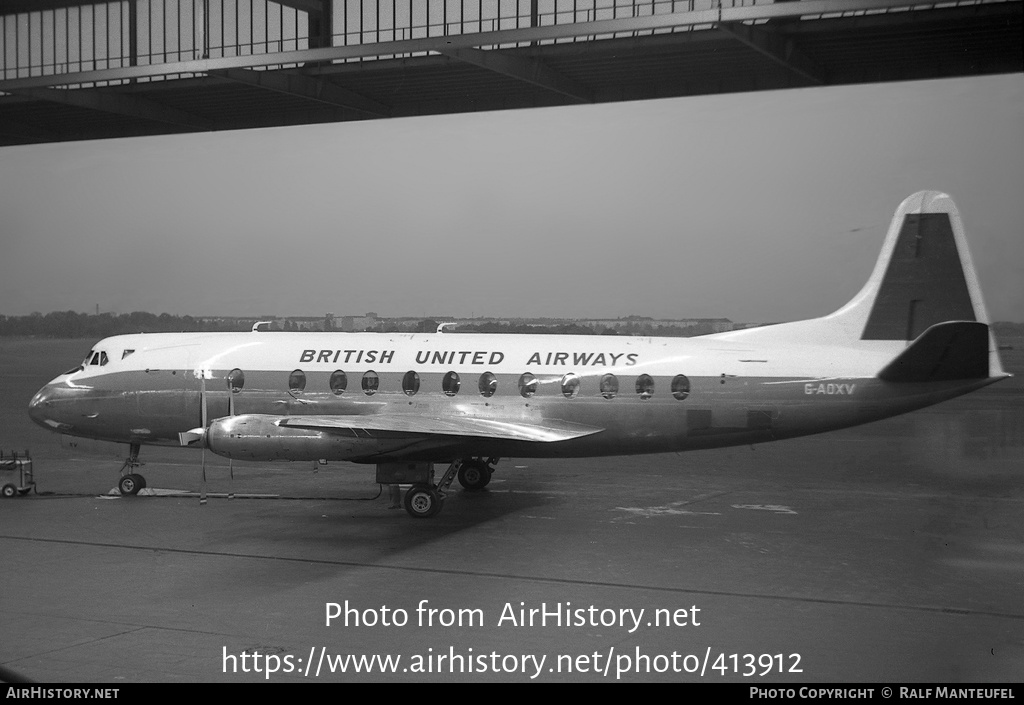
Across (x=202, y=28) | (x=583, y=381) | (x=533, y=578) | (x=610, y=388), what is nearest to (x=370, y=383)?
(x=583, y=381)

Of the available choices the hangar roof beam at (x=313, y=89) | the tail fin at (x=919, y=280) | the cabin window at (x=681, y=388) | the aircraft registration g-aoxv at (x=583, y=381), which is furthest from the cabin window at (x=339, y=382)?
the tail fin at (x=919, y=280)

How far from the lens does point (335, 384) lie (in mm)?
18047

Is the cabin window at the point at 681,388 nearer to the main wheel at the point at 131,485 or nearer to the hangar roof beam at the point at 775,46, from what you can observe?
the hangar roof beam at the point at 775,46

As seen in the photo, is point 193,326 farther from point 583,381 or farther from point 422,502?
point 583,381

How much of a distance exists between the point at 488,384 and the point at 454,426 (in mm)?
1928

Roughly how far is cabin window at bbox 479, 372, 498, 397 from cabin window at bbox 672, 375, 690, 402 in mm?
3363

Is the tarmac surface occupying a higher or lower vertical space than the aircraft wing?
lower

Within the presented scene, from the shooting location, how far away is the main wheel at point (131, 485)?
19.3 meters

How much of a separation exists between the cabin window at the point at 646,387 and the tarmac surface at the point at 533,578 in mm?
2210

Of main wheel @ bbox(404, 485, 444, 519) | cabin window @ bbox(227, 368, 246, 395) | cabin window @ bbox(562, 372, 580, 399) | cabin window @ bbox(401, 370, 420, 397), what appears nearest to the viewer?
main wheel @ bbox(404, 485, 444, 519)

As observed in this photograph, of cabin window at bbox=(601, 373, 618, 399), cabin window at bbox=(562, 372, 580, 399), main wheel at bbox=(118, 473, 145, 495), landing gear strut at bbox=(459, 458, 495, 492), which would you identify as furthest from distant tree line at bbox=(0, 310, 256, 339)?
cabin window at bbox=(601, 373, 618, 399)

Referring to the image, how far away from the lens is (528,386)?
17578 millimetres

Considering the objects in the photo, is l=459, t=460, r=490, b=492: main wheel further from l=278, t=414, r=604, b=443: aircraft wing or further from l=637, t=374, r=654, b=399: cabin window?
l=637, t=374, r=654, b=399: cabin window

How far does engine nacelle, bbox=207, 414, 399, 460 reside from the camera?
14727mm
